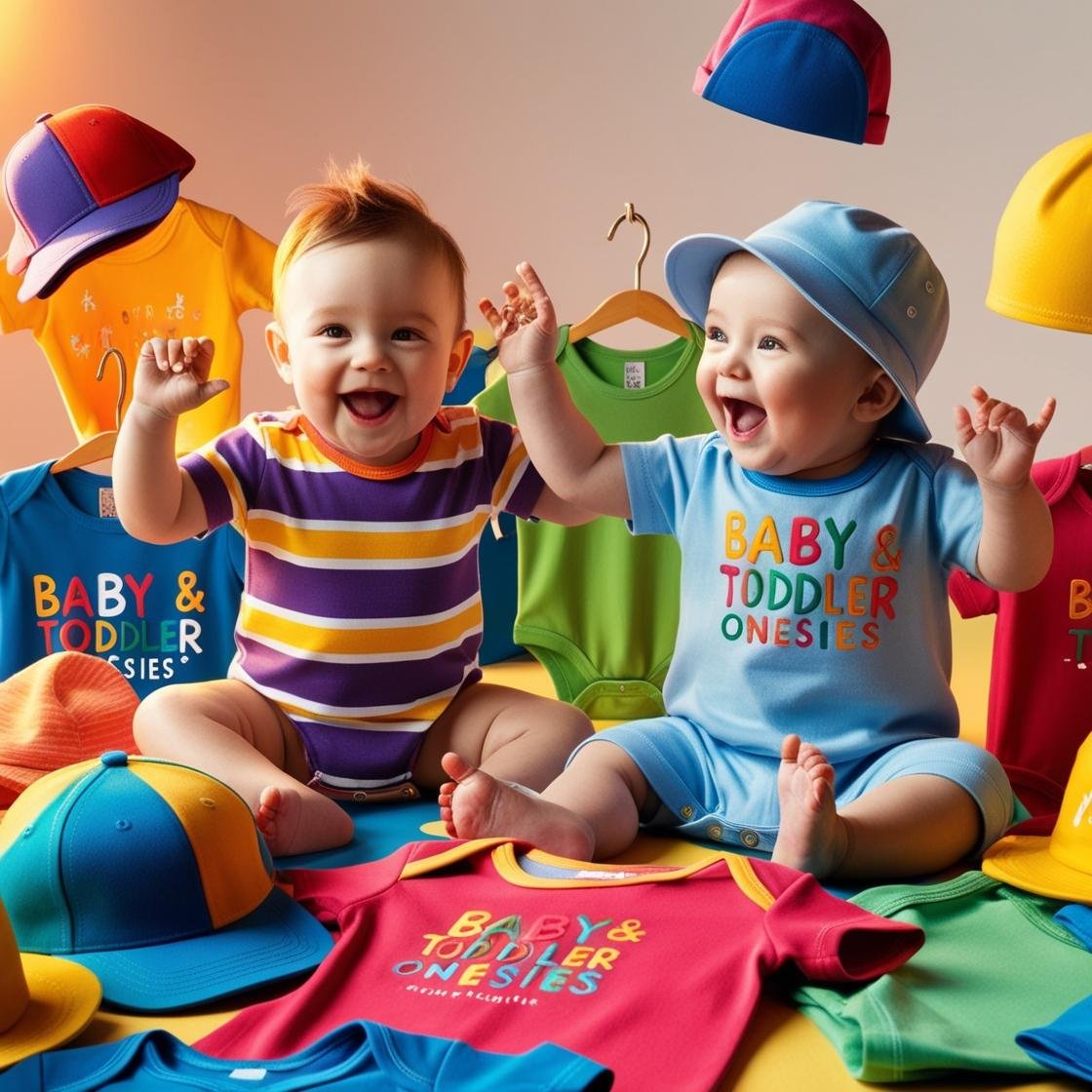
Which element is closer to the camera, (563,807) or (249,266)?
(563,807)

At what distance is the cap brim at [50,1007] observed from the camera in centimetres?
90

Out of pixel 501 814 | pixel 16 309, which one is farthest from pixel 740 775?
pixel 16 309

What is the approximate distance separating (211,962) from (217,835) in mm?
96

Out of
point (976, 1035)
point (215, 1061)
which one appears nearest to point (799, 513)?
point (976, 1035)

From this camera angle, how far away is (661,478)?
55.3 inches

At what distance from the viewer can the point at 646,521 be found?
4.65ft

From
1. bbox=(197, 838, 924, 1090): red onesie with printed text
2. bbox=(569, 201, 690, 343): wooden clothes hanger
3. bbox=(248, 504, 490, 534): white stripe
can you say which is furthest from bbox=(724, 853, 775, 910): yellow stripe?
bbox=(569, 201, 690, 343): wooden clothes hanger

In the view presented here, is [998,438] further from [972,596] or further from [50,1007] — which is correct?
[50,1007]

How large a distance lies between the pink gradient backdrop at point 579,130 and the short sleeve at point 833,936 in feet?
6.53

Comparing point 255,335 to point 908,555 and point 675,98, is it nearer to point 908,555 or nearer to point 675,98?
point 675,98

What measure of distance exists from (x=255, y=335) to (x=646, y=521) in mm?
1656

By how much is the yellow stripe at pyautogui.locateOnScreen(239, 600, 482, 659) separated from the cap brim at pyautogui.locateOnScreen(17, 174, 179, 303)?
39 cm

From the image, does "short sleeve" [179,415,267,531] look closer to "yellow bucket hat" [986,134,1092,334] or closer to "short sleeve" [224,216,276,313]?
"short sleeve" [224,216,276,313]

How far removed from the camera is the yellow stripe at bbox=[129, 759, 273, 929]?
106 cm
